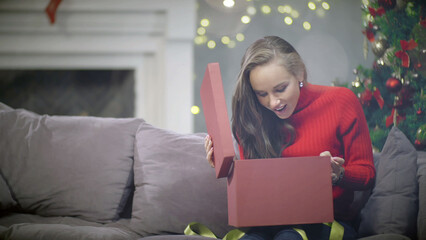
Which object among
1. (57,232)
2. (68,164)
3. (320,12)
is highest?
(320,12)

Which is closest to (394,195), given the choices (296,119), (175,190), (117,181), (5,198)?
(296,119)

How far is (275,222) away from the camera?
1.09 metres

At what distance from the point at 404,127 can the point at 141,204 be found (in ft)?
3.10

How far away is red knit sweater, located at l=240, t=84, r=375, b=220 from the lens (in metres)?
1.20

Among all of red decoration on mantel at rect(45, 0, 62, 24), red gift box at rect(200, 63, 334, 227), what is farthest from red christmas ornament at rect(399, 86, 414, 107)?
red decoration on mantel at rect(45, 0, 62, 24)

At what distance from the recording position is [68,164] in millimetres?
1456

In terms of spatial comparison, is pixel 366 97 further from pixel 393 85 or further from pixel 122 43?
pixel 122 43

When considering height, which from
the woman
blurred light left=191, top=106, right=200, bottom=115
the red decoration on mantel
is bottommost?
blurred light left=191, top=106, right=200, bottom=115

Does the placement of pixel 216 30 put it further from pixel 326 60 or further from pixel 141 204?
pixel 141 204

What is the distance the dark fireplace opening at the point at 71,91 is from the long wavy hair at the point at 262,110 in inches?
54.5

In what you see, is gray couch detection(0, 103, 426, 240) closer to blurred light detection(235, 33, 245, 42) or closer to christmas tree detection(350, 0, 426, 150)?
christmas tree detection(350, 0, 426, 150)

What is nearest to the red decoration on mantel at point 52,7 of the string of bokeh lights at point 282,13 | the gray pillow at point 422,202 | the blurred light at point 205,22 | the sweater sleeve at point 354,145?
the blurred light at point 205,22

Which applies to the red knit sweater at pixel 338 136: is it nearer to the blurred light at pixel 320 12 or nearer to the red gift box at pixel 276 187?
the red gift box at pixel 276 187

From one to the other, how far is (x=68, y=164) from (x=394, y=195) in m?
1.08
